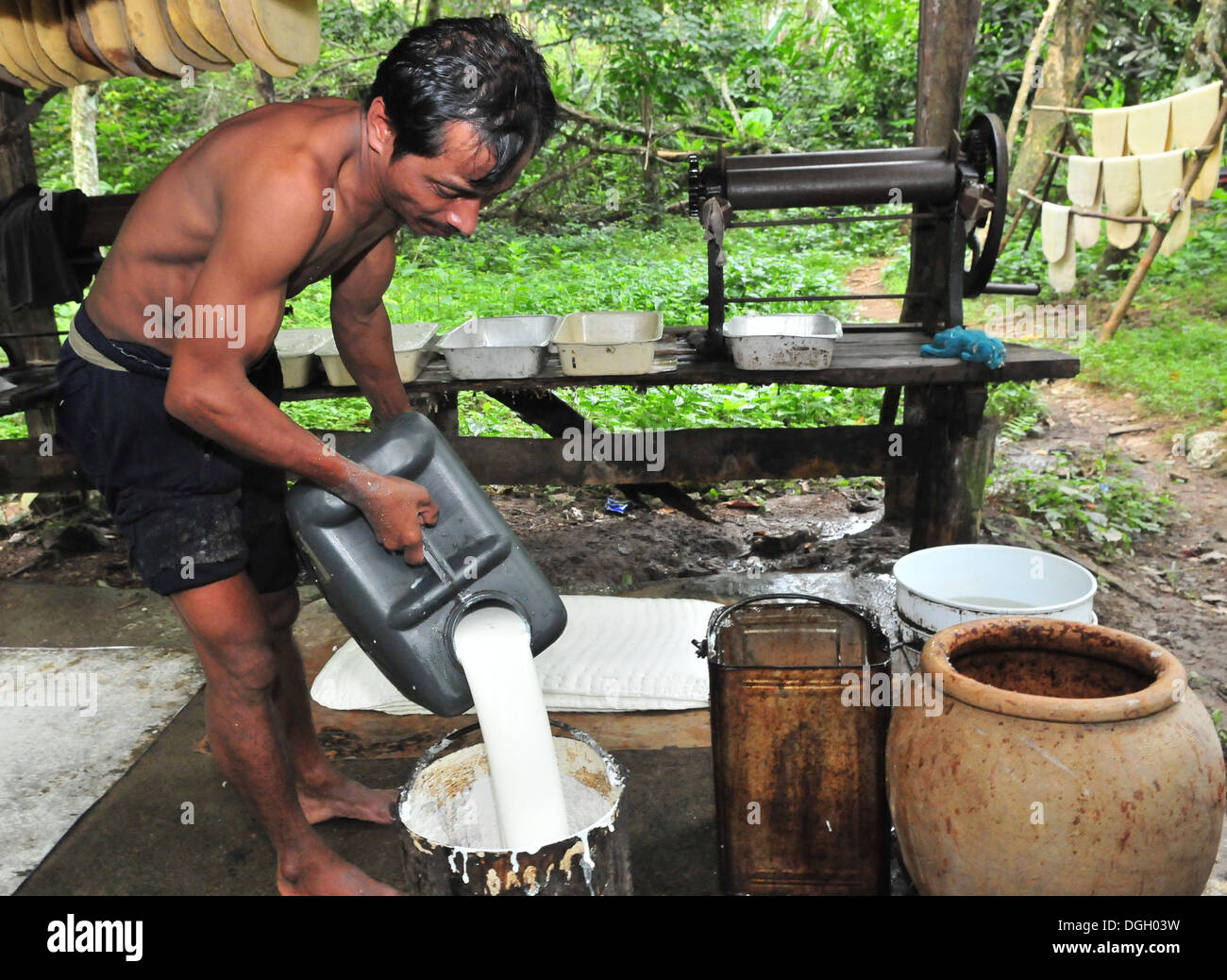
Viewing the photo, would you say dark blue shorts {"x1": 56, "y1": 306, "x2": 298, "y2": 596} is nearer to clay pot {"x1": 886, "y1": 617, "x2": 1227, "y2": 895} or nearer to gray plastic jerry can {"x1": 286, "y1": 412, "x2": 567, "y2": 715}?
gray plastic jerry can {"x1": 286, "y1": 412, "x2": 567, "y2": 715}

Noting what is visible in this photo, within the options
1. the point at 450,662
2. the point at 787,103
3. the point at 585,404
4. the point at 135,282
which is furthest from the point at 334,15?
the point at 450,662

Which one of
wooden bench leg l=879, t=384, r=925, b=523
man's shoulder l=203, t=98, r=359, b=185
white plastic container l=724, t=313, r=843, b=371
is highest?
man's shoulder l=203, t=98, r=359, b=185

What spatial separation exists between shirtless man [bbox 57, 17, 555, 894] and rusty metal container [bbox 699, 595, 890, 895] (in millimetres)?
709

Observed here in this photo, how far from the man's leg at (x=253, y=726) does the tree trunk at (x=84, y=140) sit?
25.2 feet

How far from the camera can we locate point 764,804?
6.49 ft

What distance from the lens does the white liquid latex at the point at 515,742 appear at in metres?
1.62

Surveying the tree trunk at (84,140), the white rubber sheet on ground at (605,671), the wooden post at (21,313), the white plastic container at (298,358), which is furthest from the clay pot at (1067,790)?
the tree trunk at (84,140)

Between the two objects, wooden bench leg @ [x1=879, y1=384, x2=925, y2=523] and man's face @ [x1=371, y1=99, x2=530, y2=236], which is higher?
man's face @ [x1=371, y1=99, x2=530, y2=236]

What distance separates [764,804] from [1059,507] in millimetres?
Result: 3032

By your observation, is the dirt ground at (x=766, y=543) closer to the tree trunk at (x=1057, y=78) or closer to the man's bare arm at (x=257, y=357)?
the man's bare arm at (x=257, y=357)

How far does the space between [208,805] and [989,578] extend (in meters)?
2.02

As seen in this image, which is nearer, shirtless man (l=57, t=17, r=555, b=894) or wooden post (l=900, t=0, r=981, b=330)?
shirtless man (l=57, t=17, r=555, b=894)

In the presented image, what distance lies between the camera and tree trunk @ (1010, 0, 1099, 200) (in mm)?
8422

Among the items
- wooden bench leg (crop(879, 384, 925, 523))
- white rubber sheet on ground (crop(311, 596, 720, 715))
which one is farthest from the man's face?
wooden bench leg (crop(879, 384, 925, 523))
